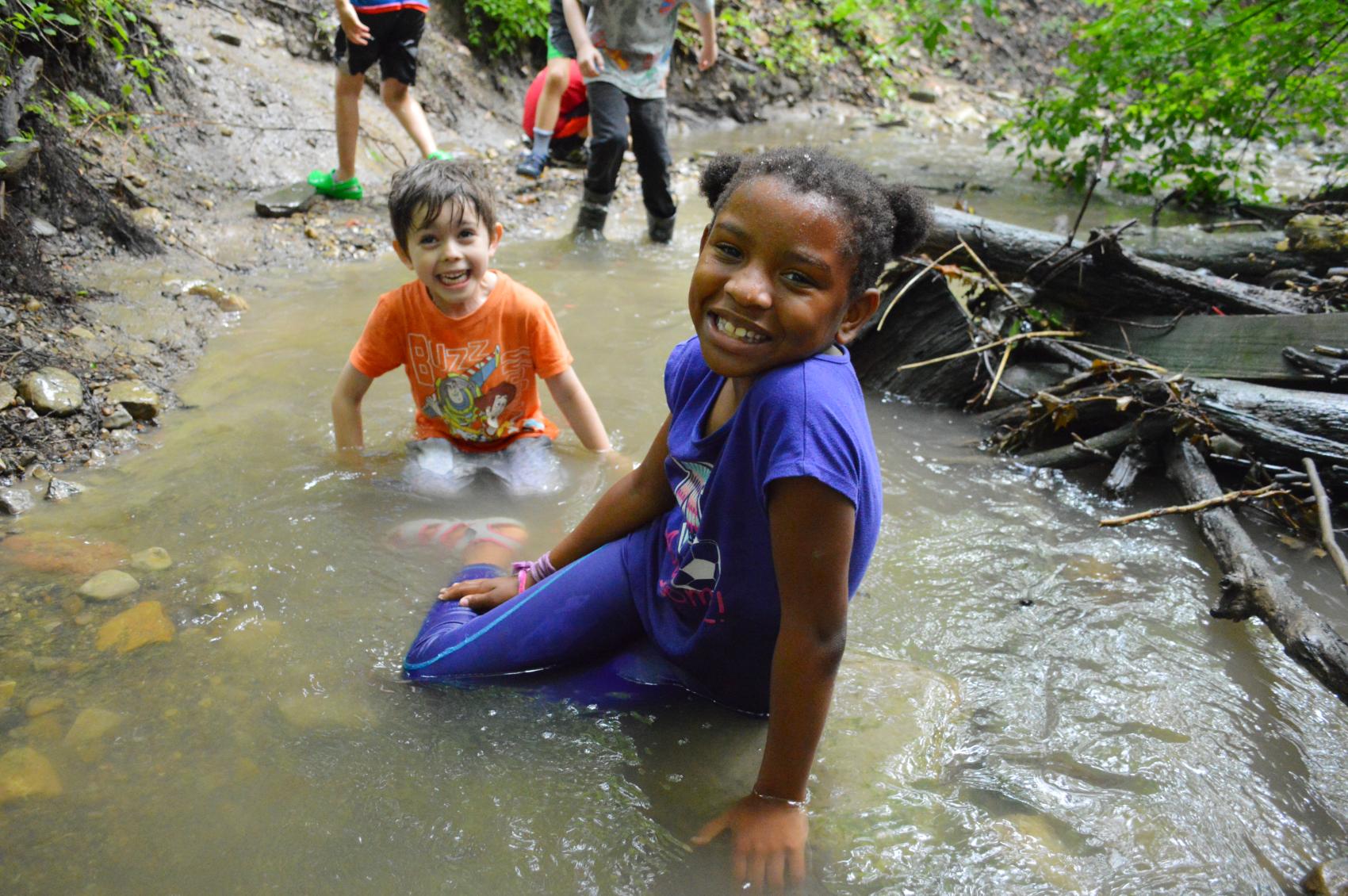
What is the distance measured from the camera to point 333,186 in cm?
589

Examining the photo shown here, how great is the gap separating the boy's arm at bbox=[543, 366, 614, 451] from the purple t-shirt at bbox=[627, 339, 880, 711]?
1.05 m

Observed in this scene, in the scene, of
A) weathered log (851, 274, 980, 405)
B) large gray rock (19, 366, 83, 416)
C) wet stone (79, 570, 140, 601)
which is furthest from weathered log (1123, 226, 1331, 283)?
large gray rock (19, 366, 83, 416)

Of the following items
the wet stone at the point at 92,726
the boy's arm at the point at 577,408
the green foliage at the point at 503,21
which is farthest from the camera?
the green foliage at the point at 503,21

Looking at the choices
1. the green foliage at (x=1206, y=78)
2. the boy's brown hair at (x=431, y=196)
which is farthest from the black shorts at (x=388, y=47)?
the green foliage at (x=1206, y=78)

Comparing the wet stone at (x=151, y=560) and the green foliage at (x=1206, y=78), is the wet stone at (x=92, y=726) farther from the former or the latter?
the green foliage at (x=1206, y=78)

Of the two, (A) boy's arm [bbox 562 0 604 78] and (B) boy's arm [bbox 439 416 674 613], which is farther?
(A) boy's arm [bbox 562 0 604 78]

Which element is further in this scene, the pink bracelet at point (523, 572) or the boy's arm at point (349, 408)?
the boy's arm at point (349, 408)

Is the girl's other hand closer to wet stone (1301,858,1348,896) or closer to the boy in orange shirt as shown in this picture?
the boy in orange shirt

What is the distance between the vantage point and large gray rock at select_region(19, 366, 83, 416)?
3.20 m

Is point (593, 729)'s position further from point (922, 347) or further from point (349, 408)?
point (922, 347)

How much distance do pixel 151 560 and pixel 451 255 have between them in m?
1.25

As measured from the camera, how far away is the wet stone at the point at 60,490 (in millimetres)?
2855

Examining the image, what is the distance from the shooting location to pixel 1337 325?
11.1 feet

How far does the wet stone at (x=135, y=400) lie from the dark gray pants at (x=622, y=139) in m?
3.31
